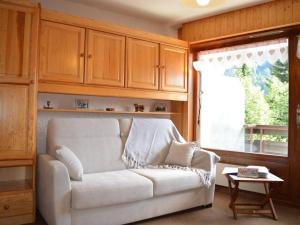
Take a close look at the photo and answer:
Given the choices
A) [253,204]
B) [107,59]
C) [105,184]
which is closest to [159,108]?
[107,59]

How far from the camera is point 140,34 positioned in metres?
3.79

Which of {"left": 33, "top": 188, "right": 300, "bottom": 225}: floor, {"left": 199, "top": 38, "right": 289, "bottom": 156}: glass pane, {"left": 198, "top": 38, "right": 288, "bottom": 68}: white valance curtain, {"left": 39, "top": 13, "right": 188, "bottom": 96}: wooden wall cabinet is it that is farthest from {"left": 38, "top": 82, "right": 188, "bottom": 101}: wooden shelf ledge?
{"left": 33, "top": 188, "right": 300, "bottom": 225}: floor

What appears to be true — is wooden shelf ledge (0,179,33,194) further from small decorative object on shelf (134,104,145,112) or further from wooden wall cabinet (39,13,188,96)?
small decorative object on shelf (134,104,145,112)

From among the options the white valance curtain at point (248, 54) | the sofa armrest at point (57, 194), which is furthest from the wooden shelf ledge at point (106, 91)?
the sofa armrest at point (57, 194)

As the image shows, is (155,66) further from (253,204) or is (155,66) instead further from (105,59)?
(253,204)

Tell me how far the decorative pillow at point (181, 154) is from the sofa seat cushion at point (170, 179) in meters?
0.25

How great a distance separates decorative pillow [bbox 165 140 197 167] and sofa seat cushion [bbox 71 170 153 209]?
678 millimetres

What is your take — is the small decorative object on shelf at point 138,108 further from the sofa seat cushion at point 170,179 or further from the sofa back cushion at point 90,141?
the sofa seat cushion at point 170,179

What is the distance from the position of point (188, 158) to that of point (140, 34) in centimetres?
176

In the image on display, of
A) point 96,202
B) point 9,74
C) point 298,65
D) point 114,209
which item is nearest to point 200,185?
point 114,209

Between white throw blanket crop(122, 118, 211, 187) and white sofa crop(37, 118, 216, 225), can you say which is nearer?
white sofa crop(37, 118, 216, 225)

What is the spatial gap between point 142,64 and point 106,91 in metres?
0.68

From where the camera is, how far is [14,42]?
272 centimetres

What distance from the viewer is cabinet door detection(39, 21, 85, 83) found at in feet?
10.0
